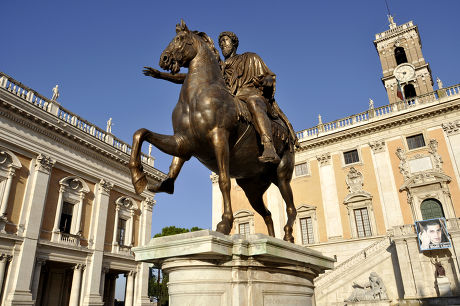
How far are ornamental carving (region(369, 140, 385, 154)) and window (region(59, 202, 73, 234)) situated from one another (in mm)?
21161

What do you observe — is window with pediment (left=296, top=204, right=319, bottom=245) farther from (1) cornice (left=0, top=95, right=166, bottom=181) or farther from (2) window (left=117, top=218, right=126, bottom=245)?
(1) cornice (left=0, top=95, right=166, bottom=181)

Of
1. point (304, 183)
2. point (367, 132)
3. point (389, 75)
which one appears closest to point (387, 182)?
point (367, 132)

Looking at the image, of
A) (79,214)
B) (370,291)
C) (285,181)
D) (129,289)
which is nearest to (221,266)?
(285,181)

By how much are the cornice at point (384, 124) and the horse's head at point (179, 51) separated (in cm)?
1995

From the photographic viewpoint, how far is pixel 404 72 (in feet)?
117

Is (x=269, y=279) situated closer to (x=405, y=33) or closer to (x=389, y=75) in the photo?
(x=389, y=75)

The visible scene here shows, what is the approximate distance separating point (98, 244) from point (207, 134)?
19.5 metres

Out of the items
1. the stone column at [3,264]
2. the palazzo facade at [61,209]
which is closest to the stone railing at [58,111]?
the palazzo facade at [61,209]

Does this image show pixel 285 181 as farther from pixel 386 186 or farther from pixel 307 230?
pixel 307 230

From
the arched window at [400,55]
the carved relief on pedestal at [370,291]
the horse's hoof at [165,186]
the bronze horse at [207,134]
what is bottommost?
the carved relief on pedestal at [370,291]

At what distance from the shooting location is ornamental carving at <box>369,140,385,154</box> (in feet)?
80.9

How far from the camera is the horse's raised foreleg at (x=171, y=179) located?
13.2 feet

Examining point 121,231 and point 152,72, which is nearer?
point 152,72

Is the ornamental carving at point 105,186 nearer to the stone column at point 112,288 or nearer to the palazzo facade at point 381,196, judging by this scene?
the stone column at point 112,288
